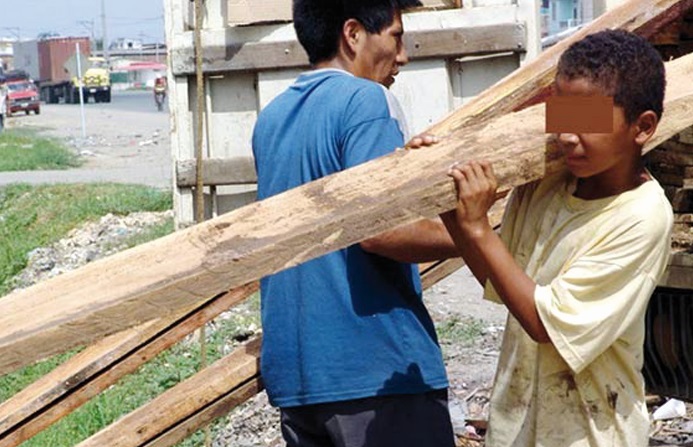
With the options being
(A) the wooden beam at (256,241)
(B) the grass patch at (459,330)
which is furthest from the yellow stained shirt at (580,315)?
(B) the grass patch at (459,330)

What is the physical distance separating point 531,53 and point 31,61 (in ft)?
223

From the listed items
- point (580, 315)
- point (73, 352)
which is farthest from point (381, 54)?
point (73, 352)

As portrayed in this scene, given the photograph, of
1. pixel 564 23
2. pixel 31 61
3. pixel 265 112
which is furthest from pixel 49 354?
pixel 31 61

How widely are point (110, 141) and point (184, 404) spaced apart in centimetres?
3238

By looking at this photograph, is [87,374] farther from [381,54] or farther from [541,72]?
[541,72]

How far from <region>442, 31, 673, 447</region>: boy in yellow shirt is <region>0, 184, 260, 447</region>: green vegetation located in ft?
5.06

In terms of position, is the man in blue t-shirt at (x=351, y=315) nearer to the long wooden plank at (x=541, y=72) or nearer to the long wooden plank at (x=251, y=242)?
the long wooden plank at (x=541, y=72)

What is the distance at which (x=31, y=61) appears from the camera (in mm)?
72438

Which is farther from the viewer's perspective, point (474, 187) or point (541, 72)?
point (541, 72)

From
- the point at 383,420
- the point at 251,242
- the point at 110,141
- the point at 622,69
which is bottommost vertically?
the point at 110,141

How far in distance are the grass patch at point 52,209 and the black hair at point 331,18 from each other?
8.82m

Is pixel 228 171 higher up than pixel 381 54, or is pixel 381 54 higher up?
pixel 381 54

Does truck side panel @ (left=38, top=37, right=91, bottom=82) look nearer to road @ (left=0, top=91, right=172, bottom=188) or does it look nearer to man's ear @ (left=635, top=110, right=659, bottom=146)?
road @ (left=0, top=91, right=172, bottom=188)

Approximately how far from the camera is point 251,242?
83.9 inches
